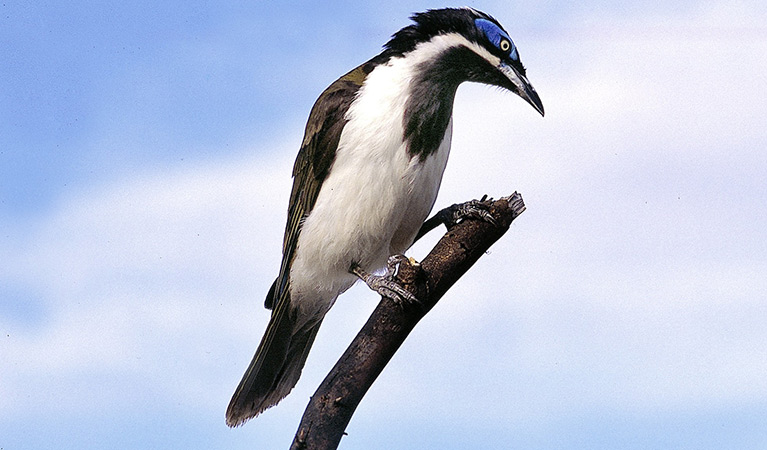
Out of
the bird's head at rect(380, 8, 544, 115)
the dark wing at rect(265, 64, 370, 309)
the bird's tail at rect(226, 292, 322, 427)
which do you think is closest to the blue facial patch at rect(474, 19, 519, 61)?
the bird's head at rect(380, 8, 544, 115)

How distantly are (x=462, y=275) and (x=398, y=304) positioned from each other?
0.97ft

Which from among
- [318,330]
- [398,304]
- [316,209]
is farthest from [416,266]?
[318,330]

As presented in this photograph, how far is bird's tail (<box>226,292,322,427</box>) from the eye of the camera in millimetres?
4566

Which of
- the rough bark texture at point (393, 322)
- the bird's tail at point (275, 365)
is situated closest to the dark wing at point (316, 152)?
the bird's tail at point (275, 365)

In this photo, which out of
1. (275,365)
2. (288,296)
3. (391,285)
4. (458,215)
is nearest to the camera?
(391,285)

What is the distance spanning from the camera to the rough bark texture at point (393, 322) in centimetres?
402

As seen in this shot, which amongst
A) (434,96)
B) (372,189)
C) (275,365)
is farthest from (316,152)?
(275,365)

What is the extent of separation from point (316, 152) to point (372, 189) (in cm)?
34

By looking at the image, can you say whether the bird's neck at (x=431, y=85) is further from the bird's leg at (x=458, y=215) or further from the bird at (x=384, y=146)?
the bird's leg at (x=458, y=215)

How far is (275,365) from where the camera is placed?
15.2 ft

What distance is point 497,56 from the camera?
4.23 meters

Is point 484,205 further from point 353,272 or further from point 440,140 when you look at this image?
point 353,272

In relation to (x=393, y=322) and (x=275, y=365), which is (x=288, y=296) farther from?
(x=393, y=322)

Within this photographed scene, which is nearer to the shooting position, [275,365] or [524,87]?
[524,87]
